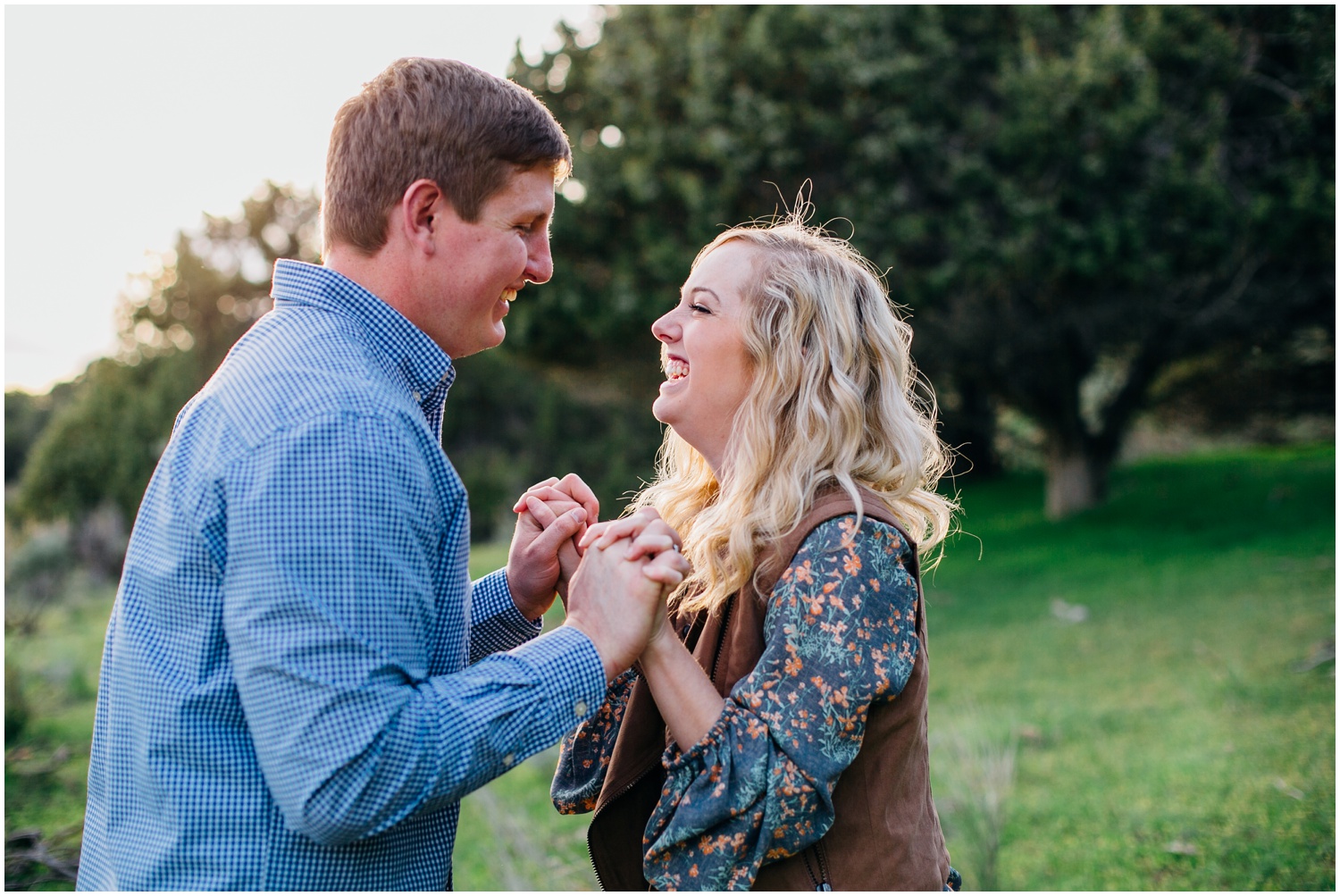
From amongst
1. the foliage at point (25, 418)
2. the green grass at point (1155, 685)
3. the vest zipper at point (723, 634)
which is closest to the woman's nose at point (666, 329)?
the vest zipper at point (723, 634)

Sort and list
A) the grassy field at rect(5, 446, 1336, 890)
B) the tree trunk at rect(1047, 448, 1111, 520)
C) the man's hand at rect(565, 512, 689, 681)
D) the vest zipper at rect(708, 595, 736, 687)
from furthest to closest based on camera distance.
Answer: the tree trunk at rect(1047, 448, 1111, 520), the grassy field at rect(5, 446, 1336, 890), the vest zipper at rect(708, 595, 736, 687), the man's hand at rect(565, 512, 689, 681)

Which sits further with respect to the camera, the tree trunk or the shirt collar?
the tree trunk

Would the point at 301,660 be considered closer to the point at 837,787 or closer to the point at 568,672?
the point at 568,672

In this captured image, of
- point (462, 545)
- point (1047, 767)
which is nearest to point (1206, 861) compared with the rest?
point (1047, 767)

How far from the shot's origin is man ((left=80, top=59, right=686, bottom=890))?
4.70ft

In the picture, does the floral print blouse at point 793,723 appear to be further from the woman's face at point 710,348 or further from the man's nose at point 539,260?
the man's nose at point 539,260

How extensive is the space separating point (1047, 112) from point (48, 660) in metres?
10.9

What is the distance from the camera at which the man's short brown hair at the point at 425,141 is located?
5.77 ft

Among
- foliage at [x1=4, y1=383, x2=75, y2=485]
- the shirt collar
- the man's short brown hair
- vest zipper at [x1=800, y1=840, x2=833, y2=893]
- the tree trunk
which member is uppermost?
the man's short brown hair

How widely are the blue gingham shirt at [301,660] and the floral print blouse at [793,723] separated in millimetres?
341

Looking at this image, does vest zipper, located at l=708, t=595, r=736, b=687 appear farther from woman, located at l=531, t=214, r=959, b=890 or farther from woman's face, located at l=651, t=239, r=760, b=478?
woman's face, located at l=651, t=239, r=760, b=478

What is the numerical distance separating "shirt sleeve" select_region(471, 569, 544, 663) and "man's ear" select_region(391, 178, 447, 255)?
0.81 metres

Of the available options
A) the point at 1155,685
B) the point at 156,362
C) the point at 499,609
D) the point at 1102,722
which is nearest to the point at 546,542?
the point at 499,609

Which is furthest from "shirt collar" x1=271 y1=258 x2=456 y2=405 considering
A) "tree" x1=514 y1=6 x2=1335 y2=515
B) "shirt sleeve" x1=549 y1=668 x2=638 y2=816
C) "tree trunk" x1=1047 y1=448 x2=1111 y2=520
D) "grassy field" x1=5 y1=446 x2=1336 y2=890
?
"tree trunk" x1=1047 y1=448 x2=1111 y2=520
